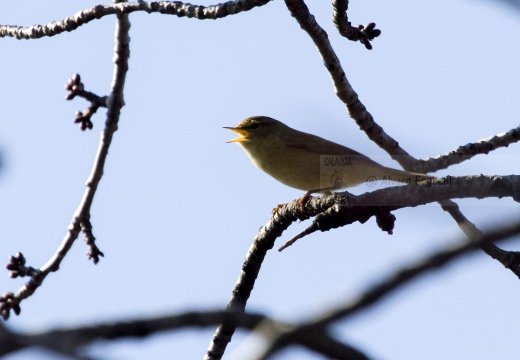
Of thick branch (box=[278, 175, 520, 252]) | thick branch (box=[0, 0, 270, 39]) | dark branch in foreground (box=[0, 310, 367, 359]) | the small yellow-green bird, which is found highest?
the small yellow-green bird

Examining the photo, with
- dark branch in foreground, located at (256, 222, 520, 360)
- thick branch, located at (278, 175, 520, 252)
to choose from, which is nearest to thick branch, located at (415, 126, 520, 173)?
thick branch, located at (278, 175, 520, 252)

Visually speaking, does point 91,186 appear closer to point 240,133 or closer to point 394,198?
point 394,198

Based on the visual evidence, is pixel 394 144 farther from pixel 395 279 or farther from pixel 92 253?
pixel 395 279

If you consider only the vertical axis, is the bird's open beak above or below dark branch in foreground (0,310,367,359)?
above

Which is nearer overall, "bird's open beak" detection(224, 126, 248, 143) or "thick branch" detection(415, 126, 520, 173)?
"thick branch" detection(415, 126, 520, 173)

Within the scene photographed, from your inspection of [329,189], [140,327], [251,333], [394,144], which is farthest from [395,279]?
[329,189]

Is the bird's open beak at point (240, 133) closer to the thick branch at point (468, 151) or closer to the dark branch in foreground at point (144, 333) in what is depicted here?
the thick branch at point (468, 151)

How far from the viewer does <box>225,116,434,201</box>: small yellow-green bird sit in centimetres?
660

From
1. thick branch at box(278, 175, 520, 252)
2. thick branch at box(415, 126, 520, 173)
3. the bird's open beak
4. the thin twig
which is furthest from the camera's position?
the bird's open beak

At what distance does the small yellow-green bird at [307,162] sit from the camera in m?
6.60

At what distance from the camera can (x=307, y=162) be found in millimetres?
6746

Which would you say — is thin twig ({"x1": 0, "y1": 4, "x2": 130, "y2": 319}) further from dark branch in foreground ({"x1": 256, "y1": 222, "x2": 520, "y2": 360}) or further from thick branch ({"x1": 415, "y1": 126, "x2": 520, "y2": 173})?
dark branch in foreground ({"x1": 256, "y1": 222, "x2": 520, "y2": 360})

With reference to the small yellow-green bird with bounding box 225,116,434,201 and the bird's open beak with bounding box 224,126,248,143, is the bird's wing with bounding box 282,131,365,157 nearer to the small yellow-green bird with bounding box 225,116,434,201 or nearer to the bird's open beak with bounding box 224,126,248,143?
the small yellow-green bird with bounding box 225,116,434,201

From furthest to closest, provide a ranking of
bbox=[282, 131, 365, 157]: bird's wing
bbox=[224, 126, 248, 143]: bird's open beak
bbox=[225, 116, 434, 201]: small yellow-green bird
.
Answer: bbox=[224, 126, 248, 143]: bird's open beak < bbox=[282, 131, 365, 157]: bird's wing < bbox=[225, 116, 434, 201]: small yellow-green bird
